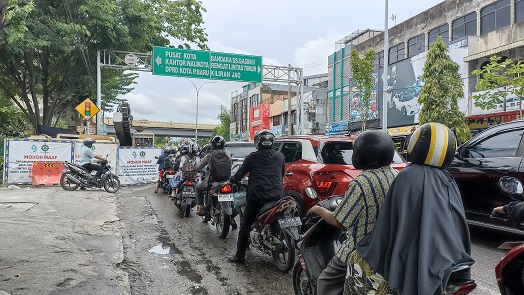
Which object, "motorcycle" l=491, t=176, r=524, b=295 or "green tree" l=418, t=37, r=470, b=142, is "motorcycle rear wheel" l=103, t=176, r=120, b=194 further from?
"motorcycle" l=491, t=176, r=524, b=295

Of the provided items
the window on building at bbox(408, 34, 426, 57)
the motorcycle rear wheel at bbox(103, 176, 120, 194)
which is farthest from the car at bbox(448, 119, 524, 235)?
the window on building at bbox(408, 34, 426, 57)

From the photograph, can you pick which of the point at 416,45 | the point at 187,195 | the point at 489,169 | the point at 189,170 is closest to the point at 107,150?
the point at 189,170

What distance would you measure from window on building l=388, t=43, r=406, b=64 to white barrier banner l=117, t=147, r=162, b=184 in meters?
16.8

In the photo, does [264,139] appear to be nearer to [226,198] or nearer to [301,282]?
[226,198]

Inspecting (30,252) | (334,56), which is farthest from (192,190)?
(334,56)

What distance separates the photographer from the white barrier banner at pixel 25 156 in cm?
1436

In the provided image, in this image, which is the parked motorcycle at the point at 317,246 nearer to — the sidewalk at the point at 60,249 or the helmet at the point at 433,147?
the helmet at the point at 433,147

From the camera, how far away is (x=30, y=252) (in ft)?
17.4

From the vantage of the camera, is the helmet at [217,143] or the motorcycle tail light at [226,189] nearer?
the motorcycle tail light at [226,189]

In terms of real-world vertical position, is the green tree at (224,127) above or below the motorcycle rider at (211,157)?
above

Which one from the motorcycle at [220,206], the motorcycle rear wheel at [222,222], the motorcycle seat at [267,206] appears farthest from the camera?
A: the motorcycle rear wheel at [222,222]

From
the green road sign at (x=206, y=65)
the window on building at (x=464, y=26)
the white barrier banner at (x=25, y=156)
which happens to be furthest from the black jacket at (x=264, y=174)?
the window on building at (x=464, y=26)

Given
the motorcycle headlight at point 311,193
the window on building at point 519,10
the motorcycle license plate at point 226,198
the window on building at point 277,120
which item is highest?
the window on building at point 519,10

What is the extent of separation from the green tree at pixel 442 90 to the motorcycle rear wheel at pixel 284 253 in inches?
565
